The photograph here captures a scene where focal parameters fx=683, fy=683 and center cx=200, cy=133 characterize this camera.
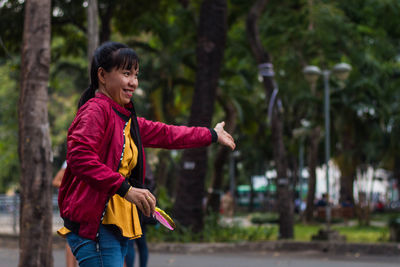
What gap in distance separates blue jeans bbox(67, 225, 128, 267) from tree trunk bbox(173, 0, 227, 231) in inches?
436

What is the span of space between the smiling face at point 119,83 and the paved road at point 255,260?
809 cm

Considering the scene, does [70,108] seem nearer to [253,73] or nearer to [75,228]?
[253,73]

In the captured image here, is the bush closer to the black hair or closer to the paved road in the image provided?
the paved road

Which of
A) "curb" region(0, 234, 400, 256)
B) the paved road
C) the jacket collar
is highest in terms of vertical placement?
the jacket collar

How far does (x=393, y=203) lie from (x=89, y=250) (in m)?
67.1

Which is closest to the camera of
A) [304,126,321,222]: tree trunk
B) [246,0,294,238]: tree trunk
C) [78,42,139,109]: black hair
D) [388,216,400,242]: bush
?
[78,42,139,109]: black hair

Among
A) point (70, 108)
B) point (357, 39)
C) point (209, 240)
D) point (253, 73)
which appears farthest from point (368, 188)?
point (209, 240)

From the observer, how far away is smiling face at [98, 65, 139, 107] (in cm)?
330

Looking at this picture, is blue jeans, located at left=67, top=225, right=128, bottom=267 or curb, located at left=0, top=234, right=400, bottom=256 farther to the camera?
curb, located at left=0, top=234, right=400, bottom=256

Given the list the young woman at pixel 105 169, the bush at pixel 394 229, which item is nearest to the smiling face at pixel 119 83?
the young woman at pixel 105 169

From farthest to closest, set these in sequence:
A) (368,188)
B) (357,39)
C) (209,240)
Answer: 1. (368,188)
2. (357,39)
3. (209,240)

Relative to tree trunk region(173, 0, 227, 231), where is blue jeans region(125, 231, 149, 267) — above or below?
below

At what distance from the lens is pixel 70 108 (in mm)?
30812

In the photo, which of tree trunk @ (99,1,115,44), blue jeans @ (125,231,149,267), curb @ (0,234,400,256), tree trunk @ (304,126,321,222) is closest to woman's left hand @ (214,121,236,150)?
blue jeans @ (125,231,149,267)
